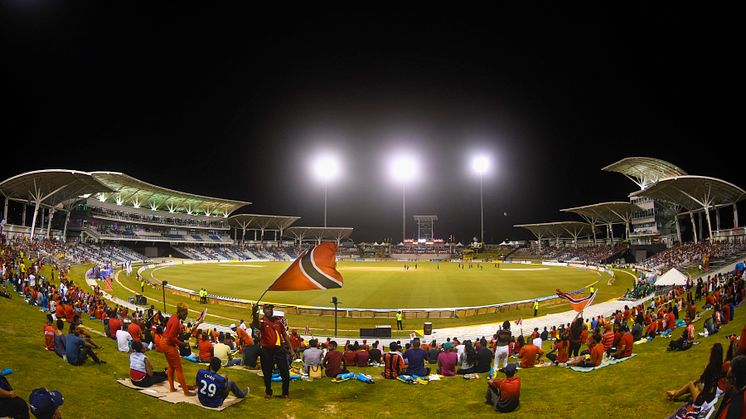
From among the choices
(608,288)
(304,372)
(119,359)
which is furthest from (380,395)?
(608,288)

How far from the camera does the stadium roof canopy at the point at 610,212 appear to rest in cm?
8244

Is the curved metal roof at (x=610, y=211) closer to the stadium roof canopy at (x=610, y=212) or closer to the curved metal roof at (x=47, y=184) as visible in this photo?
the stadium roof canopy at (x=610, y=212)

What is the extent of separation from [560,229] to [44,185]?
11859 cm

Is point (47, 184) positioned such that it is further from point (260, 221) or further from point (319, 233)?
point (319, 233)

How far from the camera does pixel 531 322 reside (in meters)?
26.5

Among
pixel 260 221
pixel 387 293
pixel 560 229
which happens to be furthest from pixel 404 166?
pixel 387 293

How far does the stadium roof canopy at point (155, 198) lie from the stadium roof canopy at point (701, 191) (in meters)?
87.6

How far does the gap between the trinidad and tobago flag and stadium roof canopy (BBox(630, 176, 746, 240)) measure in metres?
56.5

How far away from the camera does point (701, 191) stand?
179ft

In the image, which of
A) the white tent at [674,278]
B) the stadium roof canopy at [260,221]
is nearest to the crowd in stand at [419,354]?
the white tent at [674,278]

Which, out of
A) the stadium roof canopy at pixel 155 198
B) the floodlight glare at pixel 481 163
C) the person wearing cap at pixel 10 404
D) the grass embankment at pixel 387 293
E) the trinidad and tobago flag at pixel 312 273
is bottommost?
the grass embankment at pixel 387 293

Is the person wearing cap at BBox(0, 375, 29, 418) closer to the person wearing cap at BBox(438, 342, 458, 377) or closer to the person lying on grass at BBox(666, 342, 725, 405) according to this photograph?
the person wearing cap at BBox(438, 342, 458, 377)

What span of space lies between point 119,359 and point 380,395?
7.27m

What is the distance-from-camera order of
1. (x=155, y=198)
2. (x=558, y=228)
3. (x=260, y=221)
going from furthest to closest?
(x=260, y=221), (x=558, y=228), (x=155, y=198)
